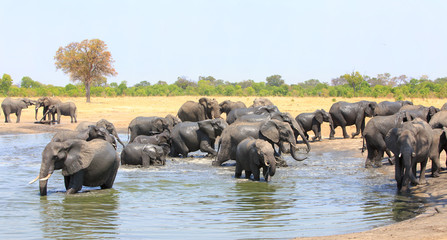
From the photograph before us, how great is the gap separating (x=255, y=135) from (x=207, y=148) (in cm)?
261

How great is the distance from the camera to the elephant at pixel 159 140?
16969 mm

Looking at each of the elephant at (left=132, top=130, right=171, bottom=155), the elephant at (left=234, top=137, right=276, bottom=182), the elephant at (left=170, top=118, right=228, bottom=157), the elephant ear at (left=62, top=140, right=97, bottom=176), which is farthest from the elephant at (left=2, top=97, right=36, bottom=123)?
the elephant ear at (left=62, top=140, right=97, bottom=176)

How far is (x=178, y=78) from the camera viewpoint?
84125 millimetres

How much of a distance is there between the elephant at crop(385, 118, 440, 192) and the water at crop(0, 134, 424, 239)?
403 millimetres

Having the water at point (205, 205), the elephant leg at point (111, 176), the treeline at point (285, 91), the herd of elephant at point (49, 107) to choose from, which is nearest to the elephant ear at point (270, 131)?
the water at point (205, 205)

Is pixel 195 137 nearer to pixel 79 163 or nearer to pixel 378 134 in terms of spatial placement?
pixel 378 134

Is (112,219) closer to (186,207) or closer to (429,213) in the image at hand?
(186,207)

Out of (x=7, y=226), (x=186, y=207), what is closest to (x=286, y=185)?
(x=186, y=207)

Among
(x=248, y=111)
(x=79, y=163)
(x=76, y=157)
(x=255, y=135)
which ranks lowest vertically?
(x=79, y=163)

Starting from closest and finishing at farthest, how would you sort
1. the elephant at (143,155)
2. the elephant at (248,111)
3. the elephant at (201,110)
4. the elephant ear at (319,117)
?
the elephant at (143,155) < the elephant at (248,111) < the elephant ear at (319,117) < the elephant at (201,110)

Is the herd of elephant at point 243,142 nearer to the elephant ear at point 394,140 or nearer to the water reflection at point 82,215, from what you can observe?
the elephant ear at point 394,140

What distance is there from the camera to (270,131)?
1447 cm

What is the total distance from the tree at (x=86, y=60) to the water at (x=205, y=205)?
36269mm

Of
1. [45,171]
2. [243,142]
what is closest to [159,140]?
[243,142]
